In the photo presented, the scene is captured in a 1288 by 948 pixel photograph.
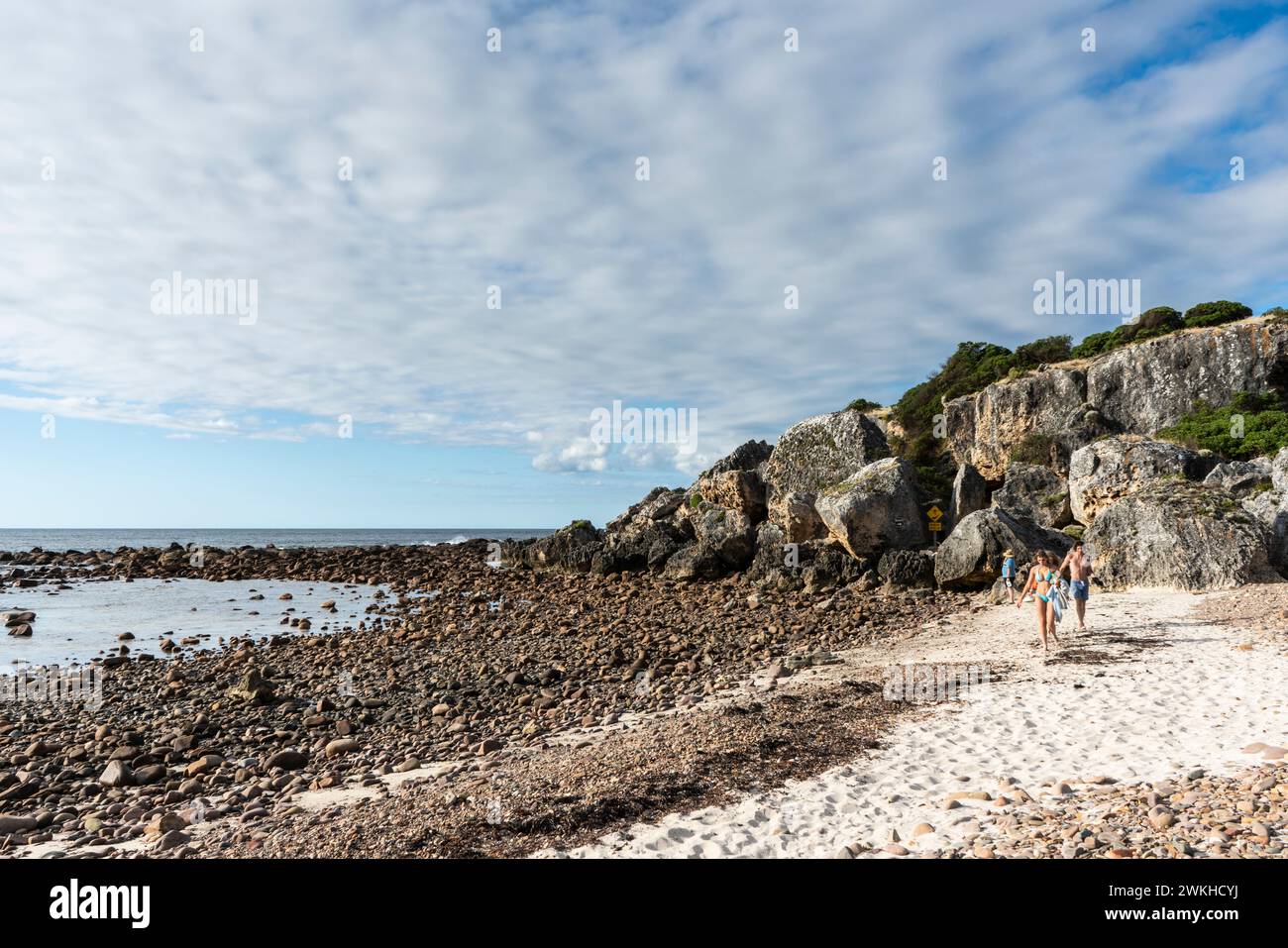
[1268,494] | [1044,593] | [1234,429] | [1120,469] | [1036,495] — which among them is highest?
[1234,429]

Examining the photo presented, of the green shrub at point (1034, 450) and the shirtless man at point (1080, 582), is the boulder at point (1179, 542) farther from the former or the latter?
the green shrub at point (1034, 450)

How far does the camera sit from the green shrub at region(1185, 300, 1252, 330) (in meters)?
39.1

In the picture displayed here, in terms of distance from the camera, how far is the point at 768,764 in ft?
28.2

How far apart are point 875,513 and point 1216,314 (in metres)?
27.0

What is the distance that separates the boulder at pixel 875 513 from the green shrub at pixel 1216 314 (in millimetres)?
24180

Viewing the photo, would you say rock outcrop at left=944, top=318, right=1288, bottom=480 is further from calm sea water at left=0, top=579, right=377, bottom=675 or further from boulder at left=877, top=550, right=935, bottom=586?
calm sea water at left=0, top=579, right=377, bottom=675

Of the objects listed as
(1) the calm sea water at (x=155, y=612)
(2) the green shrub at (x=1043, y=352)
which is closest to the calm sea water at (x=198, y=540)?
(1) the calm sea water at (x=155, y=612)

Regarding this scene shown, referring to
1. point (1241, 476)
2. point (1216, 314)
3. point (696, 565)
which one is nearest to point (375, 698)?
point (696, 565)

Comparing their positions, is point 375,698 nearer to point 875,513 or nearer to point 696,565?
point 696,565

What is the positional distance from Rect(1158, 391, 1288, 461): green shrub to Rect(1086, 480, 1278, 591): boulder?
12805 millimetres

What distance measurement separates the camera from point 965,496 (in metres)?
30.4

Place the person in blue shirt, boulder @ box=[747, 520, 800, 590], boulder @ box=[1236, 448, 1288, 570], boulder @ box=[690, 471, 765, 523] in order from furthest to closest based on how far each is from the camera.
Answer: boulder @ box=[690, 471, 765, 523], boulder @ box=[747, 520, 800, 590], the person in blue shirt, boulder @ box=[1236, 448, 1288, 570]

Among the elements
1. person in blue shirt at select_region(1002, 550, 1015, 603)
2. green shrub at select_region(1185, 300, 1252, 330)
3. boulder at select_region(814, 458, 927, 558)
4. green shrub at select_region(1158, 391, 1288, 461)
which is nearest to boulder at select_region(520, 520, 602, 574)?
boulder at select_region(814, 458, 927, 558)

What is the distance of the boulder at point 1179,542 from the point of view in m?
19.0
